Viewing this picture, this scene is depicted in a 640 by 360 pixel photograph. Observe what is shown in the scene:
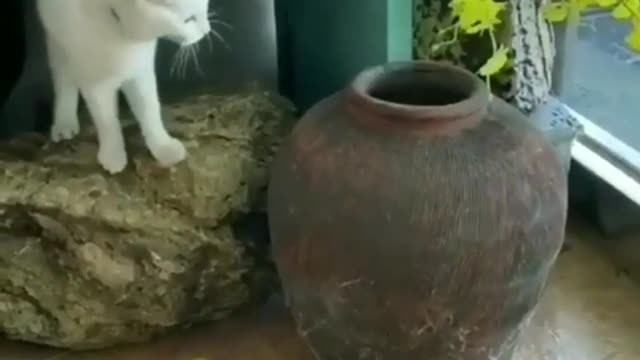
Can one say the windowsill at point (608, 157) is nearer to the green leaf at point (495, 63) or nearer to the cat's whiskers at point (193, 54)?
the green leaf at point (495, 63)

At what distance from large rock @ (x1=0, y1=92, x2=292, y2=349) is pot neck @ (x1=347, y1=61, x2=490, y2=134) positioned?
0.70ft

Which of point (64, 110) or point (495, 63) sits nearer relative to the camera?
point (495, 63)

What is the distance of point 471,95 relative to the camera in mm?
1283

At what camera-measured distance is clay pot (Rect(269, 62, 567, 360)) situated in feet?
3.92

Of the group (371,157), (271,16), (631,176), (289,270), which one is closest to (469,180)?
(371,157)

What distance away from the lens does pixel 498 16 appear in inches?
56.2

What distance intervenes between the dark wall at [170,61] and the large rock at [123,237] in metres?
0.15

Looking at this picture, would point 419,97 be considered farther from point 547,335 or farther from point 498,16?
point 547,335

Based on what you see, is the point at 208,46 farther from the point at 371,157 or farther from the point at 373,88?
the point at 371,157

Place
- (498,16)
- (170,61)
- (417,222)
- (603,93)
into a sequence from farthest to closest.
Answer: (603,93)
(170,61)
(498,16)
(417,222)

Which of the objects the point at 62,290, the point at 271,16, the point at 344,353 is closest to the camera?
the point at 344,353

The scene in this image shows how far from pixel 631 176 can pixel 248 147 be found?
532 millimetres

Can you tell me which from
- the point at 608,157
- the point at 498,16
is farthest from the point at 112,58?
the point at 608,157

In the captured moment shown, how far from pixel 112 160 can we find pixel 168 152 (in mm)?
66
